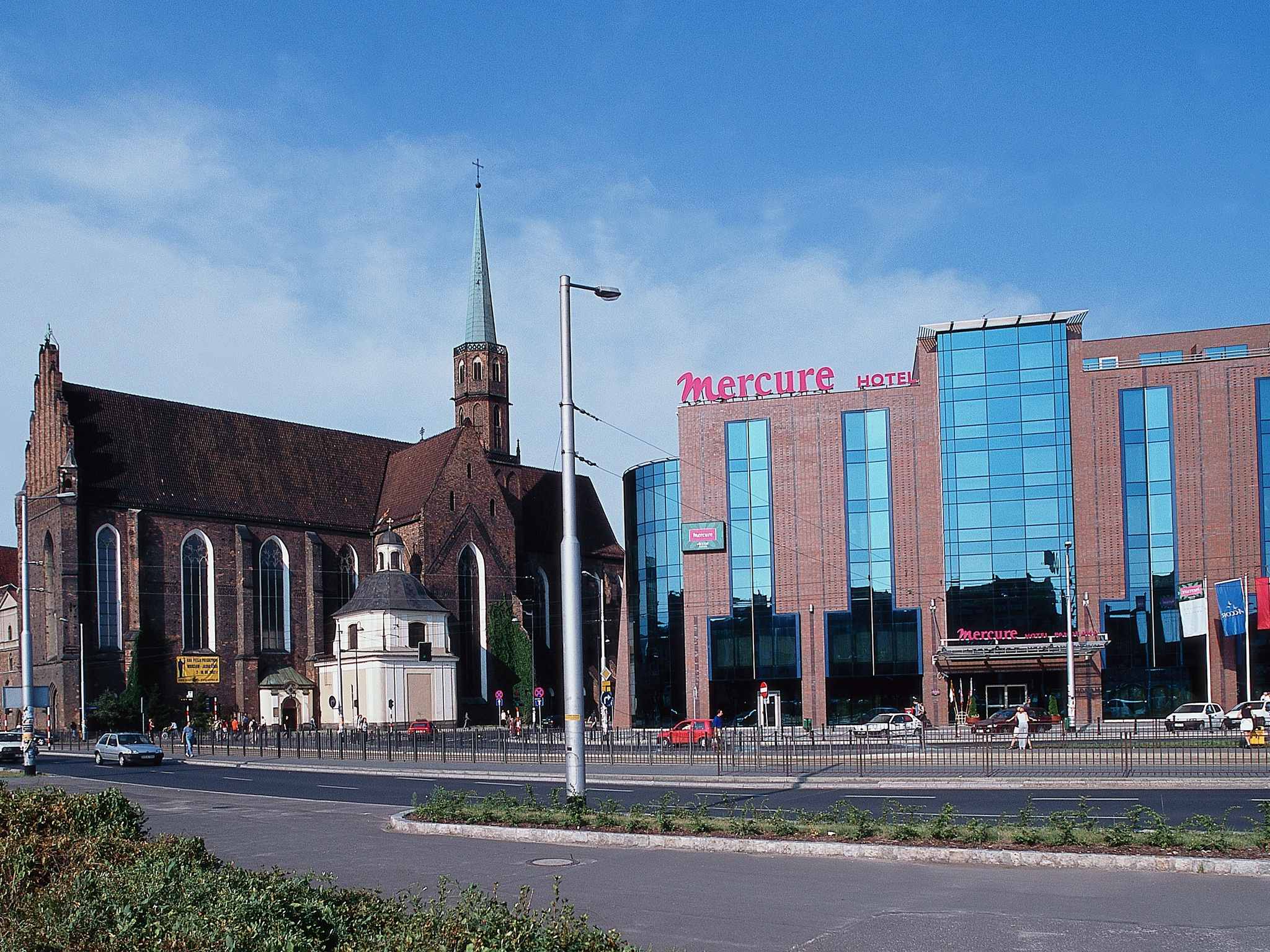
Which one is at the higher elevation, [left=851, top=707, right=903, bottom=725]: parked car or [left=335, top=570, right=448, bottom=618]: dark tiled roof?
[left=335, top=570, right=448, bottom=618]: dark tiled roof

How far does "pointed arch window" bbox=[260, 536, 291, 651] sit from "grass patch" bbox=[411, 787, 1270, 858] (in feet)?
228

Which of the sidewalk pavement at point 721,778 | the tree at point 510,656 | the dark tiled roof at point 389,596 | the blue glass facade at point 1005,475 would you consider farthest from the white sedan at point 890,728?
the tree at point 510,656

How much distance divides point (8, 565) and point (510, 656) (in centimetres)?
4778

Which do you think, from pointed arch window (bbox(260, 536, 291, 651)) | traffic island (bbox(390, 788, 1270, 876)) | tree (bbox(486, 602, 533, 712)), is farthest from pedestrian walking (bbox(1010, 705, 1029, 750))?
pointed arch window (bbox(260, 536, 291, 651))

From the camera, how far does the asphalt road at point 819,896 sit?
10383 mm

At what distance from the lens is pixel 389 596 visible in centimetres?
8081

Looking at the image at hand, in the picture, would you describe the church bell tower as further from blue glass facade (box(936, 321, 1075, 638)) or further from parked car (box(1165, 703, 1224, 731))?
parked car (box(1165, 703, 1224, 731))

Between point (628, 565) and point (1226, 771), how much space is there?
48.6 meters

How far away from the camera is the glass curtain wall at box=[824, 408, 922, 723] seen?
6375cm

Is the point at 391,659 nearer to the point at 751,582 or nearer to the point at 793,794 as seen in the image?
the point at 751,582

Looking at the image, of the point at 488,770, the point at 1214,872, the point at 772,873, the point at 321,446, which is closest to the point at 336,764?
the point at 488,770

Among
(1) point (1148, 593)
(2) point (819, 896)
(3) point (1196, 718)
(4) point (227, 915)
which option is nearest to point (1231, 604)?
(1) point (1148, 593)

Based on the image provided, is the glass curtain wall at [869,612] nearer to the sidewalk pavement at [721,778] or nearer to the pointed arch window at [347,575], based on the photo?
the sidewalk pavement at [721,778]

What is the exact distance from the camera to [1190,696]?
58.8m
